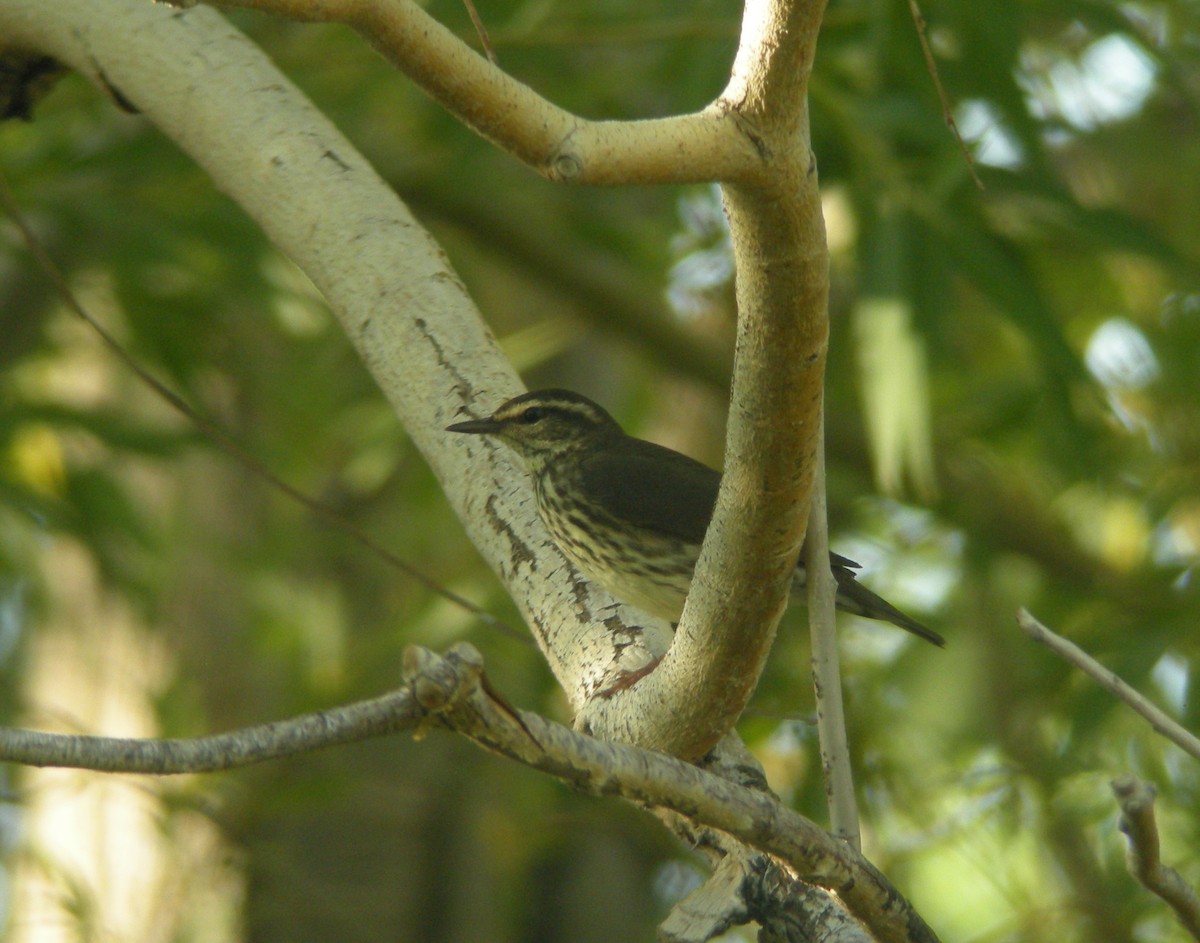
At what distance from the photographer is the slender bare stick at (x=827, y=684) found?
2098mm

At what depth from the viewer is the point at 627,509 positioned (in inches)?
162

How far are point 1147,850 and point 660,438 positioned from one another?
22.7 feet

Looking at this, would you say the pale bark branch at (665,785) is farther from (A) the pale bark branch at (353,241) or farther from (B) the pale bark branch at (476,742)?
(A) the pale bark branch at (353,241)

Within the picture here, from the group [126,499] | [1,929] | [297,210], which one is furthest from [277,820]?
[297,210]

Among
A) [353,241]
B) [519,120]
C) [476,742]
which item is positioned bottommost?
[353,241]

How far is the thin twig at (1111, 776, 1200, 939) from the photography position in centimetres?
155

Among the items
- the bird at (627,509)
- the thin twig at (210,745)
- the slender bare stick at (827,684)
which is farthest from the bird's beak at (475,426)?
the thin twig at (210,745)

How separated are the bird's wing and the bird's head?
0.12 metres

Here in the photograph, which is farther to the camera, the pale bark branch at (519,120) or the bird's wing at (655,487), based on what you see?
the bird's wing at (655,487)

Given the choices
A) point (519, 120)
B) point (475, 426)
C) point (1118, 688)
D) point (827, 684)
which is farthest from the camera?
point (475, 426)

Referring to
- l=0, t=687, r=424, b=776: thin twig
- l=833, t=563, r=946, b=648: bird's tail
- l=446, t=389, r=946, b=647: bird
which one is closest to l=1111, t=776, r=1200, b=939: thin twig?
l=0, t=687, r=424, b=776: thin twig

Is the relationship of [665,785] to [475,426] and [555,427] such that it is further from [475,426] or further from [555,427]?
[555,427]

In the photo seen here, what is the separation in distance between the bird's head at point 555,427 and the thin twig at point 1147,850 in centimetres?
225

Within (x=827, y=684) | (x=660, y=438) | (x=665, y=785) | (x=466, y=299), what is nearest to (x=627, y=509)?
(x=466, y=299)
